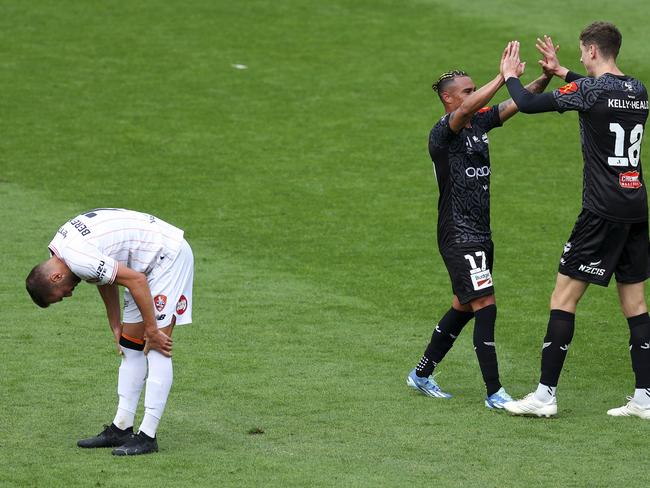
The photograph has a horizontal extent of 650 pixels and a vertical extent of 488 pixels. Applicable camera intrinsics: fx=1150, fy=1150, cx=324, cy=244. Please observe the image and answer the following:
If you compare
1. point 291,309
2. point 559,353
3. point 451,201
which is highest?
point 451,201

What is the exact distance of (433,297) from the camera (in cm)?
1027

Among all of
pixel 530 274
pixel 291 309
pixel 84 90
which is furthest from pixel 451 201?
pixel 84 90

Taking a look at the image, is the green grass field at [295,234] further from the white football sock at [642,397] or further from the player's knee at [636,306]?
the player's knee at [636,306]

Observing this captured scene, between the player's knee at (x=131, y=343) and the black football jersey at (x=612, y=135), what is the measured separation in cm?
281

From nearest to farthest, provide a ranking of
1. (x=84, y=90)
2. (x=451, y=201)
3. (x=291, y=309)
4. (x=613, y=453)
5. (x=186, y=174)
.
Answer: (x=613, y=453) < (x=451, y=201) < (x=291, y=309) < (x=186, y=174) < (x=84, y=90)

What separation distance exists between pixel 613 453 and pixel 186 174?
359 inches

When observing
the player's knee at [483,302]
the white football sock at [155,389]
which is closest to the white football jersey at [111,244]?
the white football sock at [155,389]

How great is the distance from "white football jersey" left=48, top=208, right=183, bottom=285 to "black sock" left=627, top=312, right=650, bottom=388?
290 cm

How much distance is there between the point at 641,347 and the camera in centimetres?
713

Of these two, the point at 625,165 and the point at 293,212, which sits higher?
the point at 625,165

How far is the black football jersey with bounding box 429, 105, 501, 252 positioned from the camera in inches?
289

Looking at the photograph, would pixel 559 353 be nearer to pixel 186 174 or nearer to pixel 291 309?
pixel 291 309

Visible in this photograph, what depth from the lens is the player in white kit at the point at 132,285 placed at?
6043 millimetres

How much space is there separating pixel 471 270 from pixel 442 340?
0.63 metres
